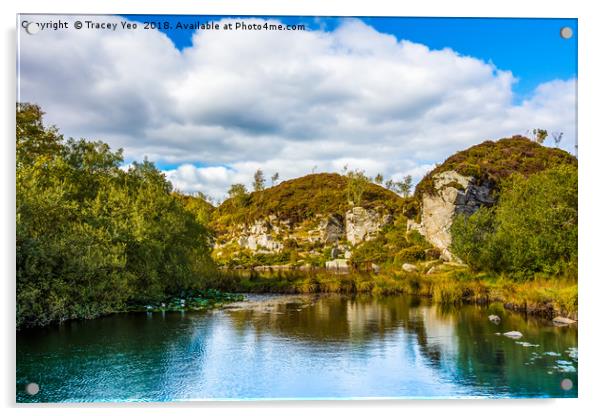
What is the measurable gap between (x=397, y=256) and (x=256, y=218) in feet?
82.7

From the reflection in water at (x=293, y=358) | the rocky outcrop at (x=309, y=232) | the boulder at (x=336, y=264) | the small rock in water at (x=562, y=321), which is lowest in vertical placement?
the boulder at (x=336, y=264)

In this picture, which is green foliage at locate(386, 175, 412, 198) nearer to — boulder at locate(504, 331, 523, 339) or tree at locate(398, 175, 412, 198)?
tree at locate(398, 175, 412, 198)

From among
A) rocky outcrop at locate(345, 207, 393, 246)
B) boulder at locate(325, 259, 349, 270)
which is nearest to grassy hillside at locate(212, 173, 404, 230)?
rocky outcrop at locate(345, 207, 393, 246)

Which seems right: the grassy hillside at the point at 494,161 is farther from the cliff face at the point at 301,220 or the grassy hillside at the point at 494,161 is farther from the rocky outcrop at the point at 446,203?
the cliff face at the point at 301,220

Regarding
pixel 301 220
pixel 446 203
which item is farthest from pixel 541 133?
pixel 301 220

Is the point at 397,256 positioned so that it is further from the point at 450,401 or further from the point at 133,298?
the point at 450,401

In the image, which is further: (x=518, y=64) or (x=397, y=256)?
(x=397, y=256)

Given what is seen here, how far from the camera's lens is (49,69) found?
9.74 meters

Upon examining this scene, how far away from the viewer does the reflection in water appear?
909 cm

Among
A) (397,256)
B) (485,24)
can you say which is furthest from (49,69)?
(397,256)

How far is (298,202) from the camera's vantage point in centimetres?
6031

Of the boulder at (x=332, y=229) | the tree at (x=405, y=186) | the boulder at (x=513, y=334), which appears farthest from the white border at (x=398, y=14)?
the boulder at (x=332, y=229)

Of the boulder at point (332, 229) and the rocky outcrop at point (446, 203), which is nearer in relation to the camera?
the rocky outcrop at point (446, 203)

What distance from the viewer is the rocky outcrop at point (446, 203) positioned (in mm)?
33125
